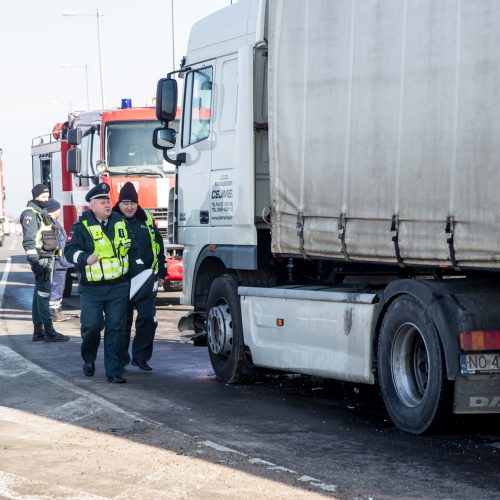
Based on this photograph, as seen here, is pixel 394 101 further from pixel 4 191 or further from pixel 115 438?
pixel 4 191

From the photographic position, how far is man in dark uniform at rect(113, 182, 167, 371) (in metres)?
12.1

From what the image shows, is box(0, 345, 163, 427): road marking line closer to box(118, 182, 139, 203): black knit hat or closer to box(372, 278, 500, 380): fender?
box(118, 182, 139, 203): black knit hat

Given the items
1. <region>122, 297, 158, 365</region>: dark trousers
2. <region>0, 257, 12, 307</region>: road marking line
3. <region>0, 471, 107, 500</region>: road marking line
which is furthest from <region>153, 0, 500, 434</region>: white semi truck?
<region>0, 257, 12, 307</region>: road marking line

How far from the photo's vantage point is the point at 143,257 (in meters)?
12.1

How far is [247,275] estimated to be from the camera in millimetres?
10844

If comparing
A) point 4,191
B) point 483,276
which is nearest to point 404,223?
point 483,276

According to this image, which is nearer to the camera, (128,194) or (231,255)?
(231,255)

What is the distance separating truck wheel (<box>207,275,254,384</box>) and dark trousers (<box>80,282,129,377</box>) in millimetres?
785

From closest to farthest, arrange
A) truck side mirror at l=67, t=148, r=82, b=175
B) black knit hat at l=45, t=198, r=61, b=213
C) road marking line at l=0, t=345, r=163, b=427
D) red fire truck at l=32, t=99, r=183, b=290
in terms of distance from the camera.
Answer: road marking line at l=0, t=345, r=163, b=427
black knit hat at l=45, t=198, r=61, b=213
red fire truck at l=32, t=99, r=183, b=290
truck side mirror at l=67, t=148, r=82, b=175

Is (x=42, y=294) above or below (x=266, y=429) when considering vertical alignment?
above

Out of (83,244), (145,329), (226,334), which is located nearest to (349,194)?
(226,334)

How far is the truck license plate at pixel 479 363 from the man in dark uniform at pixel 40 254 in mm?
8272

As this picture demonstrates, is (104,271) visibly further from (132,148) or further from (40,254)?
(132,148)

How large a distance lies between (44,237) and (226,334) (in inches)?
202
